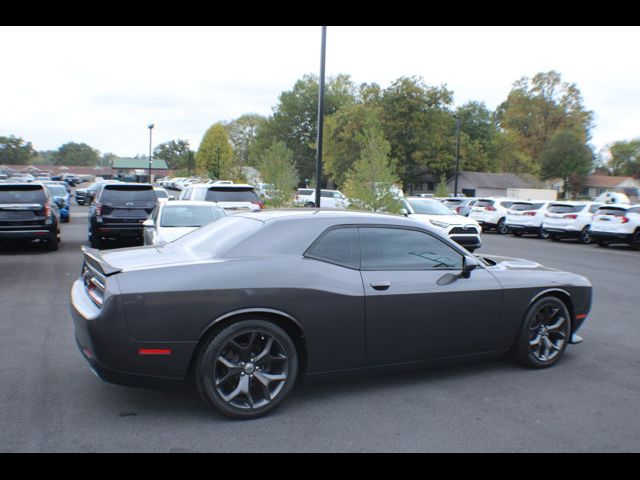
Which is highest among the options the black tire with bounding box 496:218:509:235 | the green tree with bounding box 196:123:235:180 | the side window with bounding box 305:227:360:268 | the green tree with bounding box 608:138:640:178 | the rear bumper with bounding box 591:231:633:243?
the green tree with bounding box 608:138:640:178

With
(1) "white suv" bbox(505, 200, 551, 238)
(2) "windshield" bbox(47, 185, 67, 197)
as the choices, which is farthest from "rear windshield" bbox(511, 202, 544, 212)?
(2) "windshield" bbox(47, 185, 67, 197)

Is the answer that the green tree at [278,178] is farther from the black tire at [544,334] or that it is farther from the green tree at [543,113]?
the green tree at [543,113]

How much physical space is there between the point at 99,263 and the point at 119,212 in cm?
1092

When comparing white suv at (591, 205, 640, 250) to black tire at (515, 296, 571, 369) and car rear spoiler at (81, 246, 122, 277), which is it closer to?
black tire at (515, 296, 571, 369)

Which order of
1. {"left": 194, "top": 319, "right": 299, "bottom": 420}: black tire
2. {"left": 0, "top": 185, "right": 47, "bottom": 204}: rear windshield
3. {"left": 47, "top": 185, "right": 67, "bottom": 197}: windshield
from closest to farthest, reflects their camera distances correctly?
1. {"left": 194, "top": 319, "right": 299, "bottom": 420}: black tire
2. {"left": 0, "top": 185, "right": 47, "bottom": 204}: rear windshield
3. {"left": 47, "top": 185, "right": 67, "bottom": 197}: windshield

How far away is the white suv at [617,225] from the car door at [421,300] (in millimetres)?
16755

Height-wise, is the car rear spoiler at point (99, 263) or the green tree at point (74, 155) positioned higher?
the green tree at point (74, 155)

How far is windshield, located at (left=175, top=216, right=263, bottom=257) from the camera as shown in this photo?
4.67 m

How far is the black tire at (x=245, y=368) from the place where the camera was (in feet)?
13.5

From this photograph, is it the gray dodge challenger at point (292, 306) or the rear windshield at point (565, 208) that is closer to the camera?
the gray dodge challenger at point (292, 306)

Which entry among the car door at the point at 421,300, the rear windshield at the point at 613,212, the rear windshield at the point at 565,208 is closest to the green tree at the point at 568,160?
the rear windshield at the point at 565,208

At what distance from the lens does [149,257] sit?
466 cm

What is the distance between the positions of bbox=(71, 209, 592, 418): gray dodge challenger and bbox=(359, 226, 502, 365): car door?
1cm

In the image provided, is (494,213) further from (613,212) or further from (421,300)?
(421,300)
